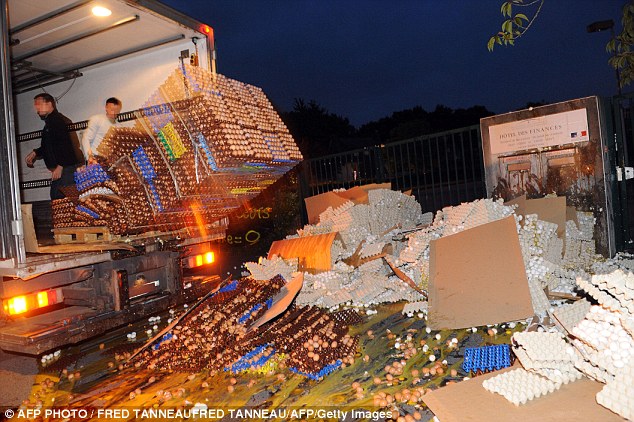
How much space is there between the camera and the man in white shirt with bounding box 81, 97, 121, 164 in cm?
565

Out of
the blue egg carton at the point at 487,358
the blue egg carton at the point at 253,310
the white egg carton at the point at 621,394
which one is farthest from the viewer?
the blue egg carton at the point at 253,310

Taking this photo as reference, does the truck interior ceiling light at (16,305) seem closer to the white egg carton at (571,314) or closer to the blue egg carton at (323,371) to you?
the blue egg carton at (323,371)

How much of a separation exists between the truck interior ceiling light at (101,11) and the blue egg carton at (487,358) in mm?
5471

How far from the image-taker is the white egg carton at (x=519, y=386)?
275 centimetres

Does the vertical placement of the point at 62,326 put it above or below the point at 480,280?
below

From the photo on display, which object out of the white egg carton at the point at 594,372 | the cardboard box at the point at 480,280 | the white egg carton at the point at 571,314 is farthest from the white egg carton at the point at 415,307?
the white egg carton at the point at 594,372

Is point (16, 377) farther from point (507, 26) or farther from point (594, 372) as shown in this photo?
point (507, 26)

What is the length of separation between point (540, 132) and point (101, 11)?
6.06 meters

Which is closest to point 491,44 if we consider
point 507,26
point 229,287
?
point 507,26

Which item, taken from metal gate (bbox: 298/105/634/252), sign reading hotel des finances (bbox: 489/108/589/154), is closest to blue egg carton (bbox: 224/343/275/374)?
sign reading hotel des finances (bbox: 489/108/589/154)

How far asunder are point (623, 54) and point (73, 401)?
6.44 metres

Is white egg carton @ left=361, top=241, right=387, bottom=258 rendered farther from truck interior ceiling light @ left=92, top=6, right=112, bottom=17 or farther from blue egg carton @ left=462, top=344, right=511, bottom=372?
truck interior ceiling light @ left=92, top=6, right=112, bottom=17

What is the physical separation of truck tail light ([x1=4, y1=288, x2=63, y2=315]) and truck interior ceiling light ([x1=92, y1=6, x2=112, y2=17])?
3.32 m

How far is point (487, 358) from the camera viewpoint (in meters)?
3.60
